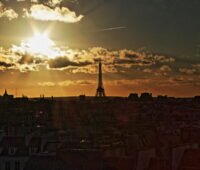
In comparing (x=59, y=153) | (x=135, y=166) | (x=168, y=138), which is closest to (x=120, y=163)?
(x=135, y=166)

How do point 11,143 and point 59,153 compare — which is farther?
point 11,143

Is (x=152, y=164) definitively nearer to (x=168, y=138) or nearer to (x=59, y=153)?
(x=59, y=153)

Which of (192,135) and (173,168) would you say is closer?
(173,168)

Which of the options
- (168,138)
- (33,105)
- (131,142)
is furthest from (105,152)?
(33,105)

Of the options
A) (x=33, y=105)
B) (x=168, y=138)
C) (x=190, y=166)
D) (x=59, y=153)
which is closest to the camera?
(x=190, y=166)

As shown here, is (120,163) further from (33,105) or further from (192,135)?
(33,105)

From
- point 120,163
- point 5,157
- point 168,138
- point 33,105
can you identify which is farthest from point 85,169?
point 33,105

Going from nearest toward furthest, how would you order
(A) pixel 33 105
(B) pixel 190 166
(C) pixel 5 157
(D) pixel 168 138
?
(B) pixel 190 166 < (C) pixel 5 157 < (D) pixel 168 138 < (A) pixel 33 105

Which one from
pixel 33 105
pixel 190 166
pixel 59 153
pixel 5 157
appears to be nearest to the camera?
pixel 190 166

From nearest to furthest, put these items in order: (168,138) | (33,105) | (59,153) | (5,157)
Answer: (59,153)
(5,157)
(168,138)
(33,105)
